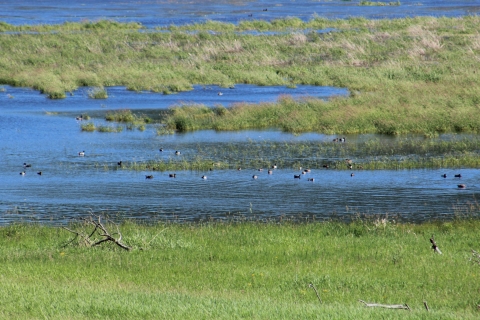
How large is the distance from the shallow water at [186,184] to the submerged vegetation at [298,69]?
154 cm

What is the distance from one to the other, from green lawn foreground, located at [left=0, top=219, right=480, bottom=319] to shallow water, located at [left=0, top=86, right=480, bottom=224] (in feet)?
12.0

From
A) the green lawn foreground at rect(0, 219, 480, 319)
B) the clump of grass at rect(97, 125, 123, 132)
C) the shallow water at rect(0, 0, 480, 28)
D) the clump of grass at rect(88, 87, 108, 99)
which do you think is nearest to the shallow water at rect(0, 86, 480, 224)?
the clump of grass at rect(97, 125, 123, 132)

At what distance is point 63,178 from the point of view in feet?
87.9

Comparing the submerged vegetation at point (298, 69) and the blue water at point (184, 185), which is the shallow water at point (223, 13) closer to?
the submerged vegetation at point (298, 69)

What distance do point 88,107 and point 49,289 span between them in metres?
31.3

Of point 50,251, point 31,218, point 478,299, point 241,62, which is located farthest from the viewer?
point 241,62

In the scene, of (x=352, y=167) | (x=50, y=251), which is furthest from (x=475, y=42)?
(x=50, y=251)

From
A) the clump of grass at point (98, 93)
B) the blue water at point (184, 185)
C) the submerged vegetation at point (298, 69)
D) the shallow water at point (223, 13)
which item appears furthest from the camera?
the shallow water at point (223, 13)

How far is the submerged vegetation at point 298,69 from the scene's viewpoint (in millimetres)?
35000

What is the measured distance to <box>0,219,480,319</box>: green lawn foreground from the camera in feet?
33.9

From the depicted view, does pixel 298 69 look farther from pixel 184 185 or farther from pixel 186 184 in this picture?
pixel 184 185

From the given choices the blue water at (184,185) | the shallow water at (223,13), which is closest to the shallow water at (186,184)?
the blue water at (184,185)

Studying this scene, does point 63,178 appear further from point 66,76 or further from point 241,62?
point 241,62

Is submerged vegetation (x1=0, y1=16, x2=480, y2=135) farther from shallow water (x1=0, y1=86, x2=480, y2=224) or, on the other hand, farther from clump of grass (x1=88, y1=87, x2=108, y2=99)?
clump of grass (x1=88, y1=87, x2=108, y2=99)
